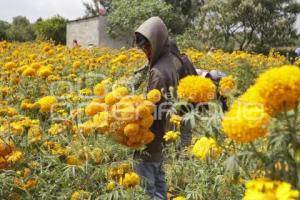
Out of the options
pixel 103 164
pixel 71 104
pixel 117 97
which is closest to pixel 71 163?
pixel 103 164

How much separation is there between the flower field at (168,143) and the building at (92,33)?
1063 inches

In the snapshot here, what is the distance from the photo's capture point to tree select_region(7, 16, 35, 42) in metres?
39.3

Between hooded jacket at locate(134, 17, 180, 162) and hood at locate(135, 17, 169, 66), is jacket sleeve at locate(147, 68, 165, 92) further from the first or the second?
hood at locate(135, 17, 169, 66)

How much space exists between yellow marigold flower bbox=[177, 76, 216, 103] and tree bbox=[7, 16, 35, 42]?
3605 centimetres

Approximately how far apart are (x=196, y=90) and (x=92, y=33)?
3158cm

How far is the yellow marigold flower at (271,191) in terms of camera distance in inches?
45.5

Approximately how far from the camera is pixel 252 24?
83.7 ft

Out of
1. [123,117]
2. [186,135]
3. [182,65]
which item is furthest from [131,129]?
[186,135]

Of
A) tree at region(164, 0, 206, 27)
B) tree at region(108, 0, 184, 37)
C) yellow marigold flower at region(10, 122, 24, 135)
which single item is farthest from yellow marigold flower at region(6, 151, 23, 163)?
tree at region(164, 0, 206, 27)

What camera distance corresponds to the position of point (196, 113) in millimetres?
1720

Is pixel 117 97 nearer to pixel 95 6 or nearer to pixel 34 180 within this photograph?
pixel 34 180

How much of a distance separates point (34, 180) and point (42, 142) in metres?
0.30

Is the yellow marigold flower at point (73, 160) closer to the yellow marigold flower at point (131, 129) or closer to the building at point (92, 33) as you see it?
the yellow marigold flower at point (131, 129)

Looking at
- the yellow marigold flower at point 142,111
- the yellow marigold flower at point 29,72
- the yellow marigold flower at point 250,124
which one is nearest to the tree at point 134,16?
the yellow marigold flower at point 29,72
